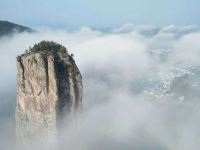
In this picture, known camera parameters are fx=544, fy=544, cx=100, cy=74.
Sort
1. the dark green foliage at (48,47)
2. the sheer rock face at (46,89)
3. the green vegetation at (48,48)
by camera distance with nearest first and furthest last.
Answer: the sheer rock face at (46,89), the green vegetation at (48,48), the dark green foliage at (48,47)

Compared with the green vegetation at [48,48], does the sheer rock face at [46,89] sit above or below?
below

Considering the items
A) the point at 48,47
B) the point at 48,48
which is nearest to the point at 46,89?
the point at 48,48

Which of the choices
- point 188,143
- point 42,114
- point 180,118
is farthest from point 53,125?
point 180,118

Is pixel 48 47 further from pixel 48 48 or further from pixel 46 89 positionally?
pixel 46 89

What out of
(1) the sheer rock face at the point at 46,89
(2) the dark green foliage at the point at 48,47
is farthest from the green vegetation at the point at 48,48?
(1) the sheer rock face at the point at 46,89

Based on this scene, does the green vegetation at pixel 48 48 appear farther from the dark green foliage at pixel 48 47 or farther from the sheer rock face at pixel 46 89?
the sheer rock face at pixel 46 89

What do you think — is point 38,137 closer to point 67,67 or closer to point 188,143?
point 67,67

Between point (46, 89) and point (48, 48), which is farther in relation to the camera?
point (48, 48)

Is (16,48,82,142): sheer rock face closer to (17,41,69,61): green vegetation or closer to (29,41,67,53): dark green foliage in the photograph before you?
(17,41,69,61): green vegetation

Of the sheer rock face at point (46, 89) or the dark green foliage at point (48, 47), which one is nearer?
the sheer rock face at point (46, 89)
